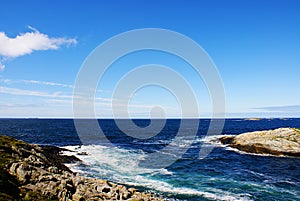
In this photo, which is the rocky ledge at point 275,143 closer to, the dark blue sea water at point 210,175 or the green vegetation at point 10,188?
the dark blue sea water at point 210,175

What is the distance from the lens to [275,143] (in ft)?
185

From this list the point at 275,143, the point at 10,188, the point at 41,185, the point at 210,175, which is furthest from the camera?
the point at 275,143

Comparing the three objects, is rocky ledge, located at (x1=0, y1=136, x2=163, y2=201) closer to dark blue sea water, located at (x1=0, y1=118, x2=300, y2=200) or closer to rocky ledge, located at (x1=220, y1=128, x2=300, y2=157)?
dark blue sea water, located at (x1=0, y1=118, x2=300, y2=200)

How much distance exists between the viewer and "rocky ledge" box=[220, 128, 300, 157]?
53969 mm

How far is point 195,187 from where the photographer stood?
3050cm

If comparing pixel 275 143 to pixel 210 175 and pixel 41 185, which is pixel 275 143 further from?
pixel 41 185

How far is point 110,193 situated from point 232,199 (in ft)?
44.2

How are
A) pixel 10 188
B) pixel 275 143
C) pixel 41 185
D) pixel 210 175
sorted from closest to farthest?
pixel 10 188 → pixel 41 185 → pixel 210 175 → pixel 275 143

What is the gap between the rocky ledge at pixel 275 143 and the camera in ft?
177

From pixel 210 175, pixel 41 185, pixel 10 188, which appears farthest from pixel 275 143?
pixel 10 188

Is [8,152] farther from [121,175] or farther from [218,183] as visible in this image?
[218,183]

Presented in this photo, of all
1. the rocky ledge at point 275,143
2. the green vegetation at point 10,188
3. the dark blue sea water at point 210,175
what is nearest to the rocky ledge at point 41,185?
the green vegetation at point 10,188

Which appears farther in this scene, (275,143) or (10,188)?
(275,143)

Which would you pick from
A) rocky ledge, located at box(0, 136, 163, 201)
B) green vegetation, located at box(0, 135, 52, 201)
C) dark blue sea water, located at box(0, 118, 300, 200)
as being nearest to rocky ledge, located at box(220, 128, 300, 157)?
dark blue sea water, located at box(0, 118, 300, 200)
